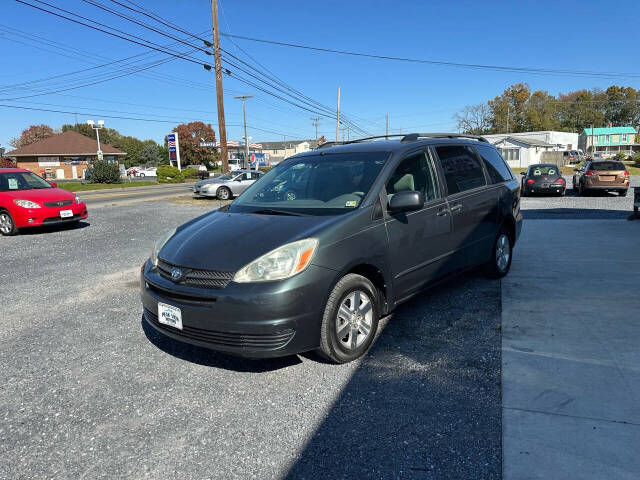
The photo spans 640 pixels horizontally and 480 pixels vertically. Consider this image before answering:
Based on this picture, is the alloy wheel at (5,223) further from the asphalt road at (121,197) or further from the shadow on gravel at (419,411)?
the shadow on gravel at (419,411)

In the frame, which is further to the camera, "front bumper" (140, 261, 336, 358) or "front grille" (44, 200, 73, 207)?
"front grille" (44, 200, 73, 207)

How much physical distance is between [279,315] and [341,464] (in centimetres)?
100

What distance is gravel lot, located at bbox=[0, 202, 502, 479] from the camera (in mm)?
2420

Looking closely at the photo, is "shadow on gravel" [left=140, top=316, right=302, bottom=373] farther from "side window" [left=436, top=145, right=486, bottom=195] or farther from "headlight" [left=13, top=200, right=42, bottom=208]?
"headlight" [left=13, top=200, right=42, bottom=208]

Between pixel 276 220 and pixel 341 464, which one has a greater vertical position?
pixel 276 220

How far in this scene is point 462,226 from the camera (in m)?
4.68

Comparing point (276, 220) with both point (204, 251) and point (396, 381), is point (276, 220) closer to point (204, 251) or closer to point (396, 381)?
point (204, 251)

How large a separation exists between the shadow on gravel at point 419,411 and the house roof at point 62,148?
64.7 meters

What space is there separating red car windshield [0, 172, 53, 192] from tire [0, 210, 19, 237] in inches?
23.1

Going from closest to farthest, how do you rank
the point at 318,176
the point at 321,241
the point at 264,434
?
the point at 264,434 → the point at 321,241 → the point at 318,176

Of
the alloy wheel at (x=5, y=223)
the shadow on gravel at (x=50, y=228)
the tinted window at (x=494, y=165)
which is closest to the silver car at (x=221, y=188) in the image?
the shadow on gravel at (x=50, y=228)

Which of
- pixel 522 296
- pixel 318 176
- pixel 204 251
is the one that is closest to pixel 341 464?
pixel 204 251

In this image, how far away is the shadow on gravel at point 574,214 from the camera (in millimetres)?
11570

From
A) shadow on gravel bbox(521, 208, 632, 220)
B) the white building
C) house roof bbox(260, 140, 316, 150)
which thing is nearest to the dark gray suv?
shadow on gravel bbox(521, 208, 632, 220)
